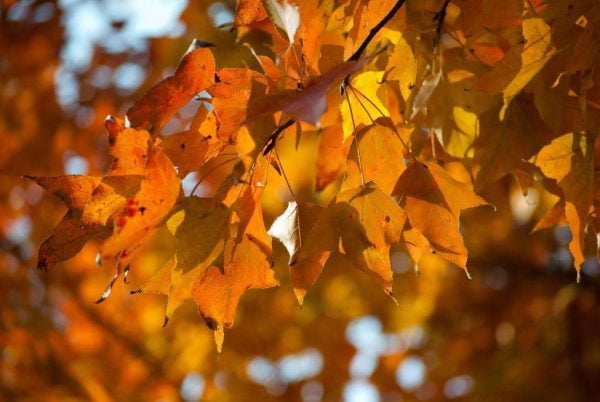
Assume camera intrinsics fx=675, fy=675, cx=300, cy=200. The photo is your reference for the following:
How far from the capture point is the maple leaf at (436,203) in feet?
2.43

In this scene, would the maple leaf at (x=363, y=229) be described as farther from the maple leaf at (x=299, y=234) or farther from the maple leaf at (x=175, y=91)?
the maple leaf at (x=175, y=91)

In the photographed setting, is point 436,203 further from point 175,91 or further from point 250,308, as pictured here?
point 250,308

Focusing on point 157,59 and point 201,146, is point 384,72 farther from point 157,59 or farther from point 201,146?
point 157,59

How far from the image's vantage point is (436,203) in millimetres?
747

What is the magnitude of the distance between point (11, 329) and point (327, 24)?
2736 millimetres

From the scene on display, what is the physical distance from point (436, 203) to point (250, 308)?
2096mm

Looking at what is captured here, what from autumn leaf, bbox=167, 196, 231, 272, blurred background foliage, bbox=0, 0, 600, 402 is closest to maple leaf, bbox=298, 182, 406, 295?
autumn leaf, bbox=167, 196, 231, 272

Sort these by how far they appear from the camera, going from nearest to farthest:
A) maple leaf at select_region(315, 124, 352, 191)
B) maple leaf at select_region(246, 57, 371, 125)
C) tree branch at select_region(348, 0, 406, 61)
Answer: maple leaf at select_region(246, 57, 371, 125)
tree branch at select_region(348, 0, 406, 61)
maple leaf at select_region(315, 124, 352, 191)

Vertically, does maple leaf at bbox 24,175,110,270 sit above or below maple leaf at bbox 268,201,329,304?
above

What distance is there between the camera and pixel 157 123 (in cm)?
64

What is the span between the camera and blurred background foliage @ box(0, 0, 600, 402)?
244cm

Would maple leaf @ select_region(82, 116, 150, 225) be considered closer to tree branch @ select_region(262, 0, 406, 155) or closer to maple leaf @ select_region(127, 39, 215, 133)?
maple leaf @ select_region(127, 39, 215, 133)

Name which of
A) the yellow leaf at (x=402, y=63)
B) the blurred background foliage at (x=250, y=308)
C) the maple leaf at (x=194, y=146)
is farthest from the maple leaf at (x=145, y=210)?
the blurred background foliage at (x=250, y=308)

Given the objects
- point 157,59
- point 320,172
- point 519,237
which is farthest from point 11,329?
point 320,172
